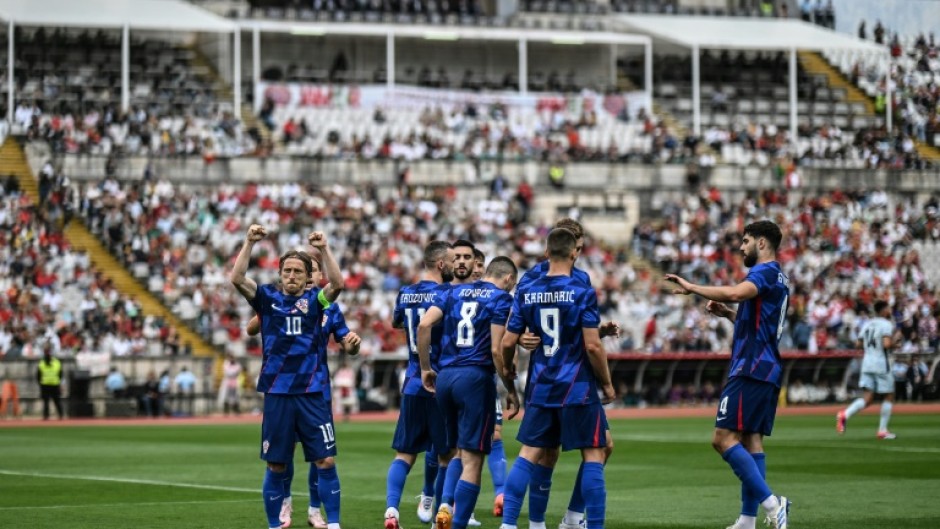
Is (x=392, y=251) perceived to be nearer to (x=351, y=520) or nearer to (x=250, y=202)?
(x=250, y=202)

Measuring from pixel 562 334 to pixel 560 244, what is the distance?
0.66 metres

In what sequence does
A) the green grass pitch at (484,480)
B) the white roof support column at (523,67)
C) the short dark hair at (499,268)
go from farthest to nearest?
the white roof support column at (523,67) → the green grass pitch at (484,480) → the short dark hair at (499,268)

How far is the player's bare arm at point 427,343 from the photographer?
1459cm

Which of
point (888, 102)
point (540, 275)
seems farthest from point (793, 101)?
point (540, 275)

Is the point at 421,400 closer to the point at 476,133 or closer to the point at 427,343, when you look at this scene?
the point at 427,343

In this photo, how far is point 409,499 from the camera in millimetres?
18812

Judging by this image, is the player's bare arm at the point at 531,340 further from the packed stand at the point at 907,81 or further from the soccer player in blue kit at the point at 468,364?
the packed stand at the point at 907,81

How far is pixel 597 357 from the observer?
43.2ft

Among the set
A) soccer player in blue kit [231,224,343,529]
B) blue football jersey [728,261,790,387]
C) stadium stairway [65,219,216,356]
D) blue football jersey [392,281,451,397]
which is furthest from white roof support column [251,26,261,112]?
blue football jersey [728,261,790,387]

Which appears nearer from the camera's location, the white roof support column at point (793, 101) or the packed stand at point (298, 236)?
the packed stand at point (298, 236)

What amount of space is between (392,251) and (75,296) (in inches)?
338

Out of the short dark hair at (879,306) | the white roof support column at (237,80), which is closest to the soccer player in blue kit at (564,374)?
the short dark hair at (879,306)

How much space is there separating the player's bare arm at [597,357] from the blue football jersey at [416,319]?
2.24 metres

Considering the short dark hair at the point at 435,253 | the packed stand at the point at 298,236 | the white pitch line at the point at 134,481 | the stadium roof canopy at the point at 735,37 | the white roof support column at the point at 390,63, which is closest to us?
the short dark hair at the point at 435,253
